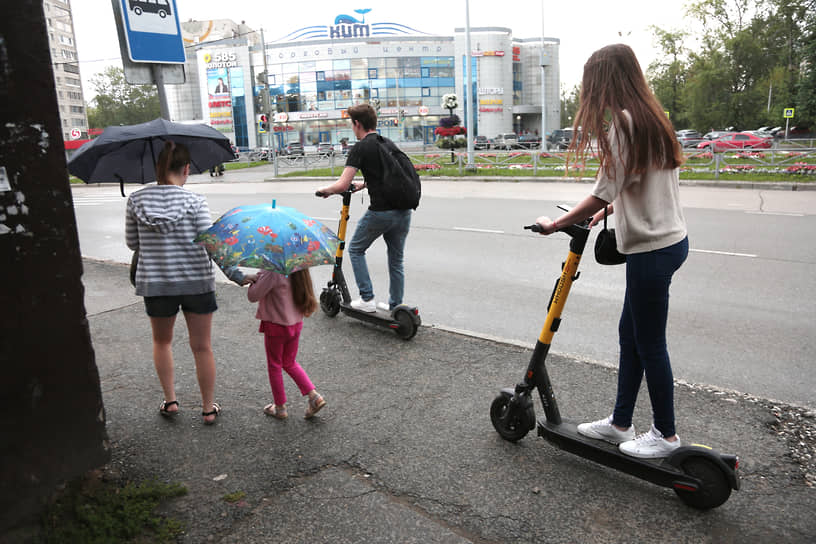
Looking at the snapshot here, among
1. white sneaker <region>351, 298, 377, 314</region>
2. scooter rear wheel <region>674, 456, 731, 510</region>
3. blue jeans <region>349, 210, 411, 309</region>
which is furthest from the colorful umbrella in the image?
white sneaker <region>351, 298, 377, 314</region>

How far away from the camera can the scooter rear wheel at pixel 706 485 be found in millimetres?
2693

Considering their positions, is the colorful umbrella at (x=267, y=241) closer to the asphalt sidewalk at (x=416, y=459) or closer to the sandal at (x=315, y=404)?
the sandal at (x=315, y=404)

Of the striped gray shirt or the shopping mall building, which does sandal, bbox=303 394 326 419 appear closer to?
the striped gray shirt

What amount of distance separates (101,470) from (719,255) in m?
8.27

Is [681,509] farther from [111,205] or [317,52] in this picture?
[317,52]

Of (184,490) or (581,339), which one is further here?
(581,339)

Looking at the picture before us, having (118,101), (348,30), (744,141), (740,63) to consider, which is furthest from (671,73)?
(118,101)

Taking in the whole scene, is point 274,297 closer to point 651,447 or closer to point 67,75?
point 651,447

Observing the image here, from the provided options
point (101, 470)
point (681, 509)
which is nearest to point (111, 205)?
point (101, 470)

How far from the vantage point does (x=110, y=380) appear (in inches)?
177

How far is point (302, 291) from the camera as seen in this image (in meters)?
3.56

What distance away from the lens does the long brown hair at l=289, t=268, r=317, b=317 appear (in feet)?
11.6

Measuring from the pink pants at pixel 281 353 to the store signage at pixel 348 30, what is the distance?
88746 mm

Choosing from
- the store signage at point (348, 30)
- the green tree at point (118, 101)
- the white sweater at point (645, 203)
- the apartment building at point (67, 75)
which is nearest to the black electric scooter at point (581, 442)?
the white sweater at point (645, 203)
